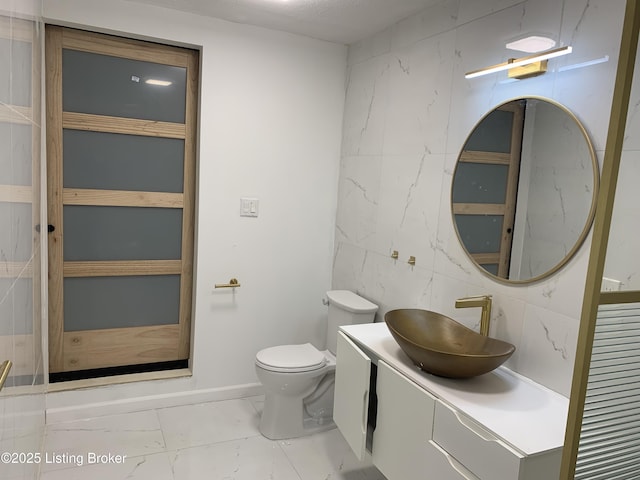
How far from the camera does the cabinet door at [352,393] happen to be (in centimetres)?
205

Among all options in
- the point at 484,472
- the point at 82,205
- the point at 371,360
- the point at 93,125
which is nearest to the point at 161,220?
the point at 82,205

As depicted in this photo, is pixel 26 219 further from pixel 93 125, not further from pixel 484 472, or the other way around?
pixel 484 472

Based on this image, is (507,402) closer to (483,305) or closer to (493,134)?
(483,305)

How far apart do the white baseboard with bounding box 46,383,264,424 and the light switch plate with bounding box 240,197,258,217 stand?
123 cm

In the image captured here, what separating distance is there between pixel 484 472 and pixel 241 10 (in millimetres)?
2628

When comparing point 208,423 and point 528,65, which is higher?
point 528,65

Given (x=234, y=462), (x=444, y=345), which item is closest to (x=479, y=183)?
(x=444, y=345)

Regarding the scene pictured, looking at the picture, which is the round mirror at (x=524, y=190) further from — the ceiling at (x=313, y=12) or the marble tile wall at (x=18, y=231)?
the marble tile wall at (x=18, y=231)

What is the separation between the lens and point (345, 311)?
2799mm

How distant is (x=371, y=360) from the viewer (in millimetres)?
2139

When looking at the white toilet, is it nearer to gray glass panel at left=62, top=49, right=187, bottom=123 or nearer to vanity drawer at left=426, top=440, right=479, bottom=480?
vanity drawer at left=426, top=440, right=479, bottom=480

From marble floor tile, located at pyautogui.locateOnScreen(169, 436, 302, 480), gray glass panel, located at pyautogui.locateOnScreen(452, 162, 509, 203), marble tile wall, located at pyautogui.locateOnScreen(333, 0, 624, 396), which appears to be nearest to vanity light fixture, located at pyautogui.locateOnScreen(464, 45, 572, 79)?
marble tile wall, located at pyautogui.locateOnScreen(333, 0, 624, 396)

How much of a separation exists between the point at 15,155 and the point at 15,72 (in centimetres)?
25

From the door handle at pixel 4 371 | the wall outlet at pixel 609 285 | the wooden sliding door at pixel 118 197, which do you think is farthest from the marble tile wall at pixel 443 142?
the door handle at pixel 4 371
